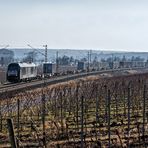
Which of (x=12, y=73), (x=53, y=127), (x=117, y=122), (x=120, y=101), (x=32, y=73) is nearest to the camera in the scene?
(x=53, y=127)

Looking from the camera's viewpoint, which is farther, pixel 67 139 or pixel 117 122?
pixel 117 122

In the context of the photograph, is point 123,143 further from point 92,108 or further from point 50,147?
point 92,108

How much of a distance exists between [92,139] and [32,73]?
52.2m

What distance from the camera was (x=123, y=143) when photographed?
19375 mm

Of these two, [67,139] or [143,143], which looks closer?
[143,143]

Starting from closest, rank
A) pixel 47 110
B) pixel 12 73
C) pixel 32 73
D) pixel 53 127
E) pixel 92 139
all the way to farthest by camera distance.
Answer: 1. pixel 92 139
2. pixel 53 127
3. pixel 47 110
4. pixel 12 73
5. pixel 32 73

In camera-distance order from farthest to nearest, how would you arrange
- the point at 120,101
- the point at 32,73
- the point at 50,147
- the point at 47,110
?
the point at 32,73 → the point at 120,101 → the point at 47,110 → the point at 50,147

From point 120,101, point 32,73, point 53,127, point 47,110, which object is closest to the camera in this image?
point 53,127

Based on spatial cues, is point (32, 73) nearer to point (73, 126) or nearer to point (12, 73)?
point (12, 73)

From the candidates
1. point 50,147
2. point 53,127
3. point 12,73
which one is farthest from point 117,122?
point 12,73

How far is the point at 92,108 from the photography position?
33875 millimetres

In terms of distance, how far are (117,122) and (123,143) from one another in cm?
701

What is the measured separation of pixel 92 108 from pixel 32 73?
127 ft

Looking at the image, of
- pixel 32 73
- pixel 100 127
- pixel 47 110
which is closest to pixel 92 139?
pixel 100 127
